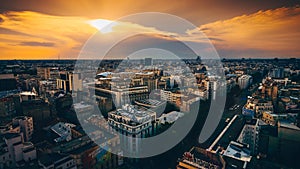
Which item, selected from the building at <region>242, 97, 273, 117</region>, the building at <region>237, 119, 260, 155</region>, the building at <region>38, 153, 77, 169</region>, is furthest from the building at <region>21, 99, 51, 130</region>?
the building at <region>242, 97, 273, 117</region>

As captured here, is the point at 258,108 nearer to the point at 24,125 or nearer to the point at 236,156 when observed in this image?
the point at 236,156

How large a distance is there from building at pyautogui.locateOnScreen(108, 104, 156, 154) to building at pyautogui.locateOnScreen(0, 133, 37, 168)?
58.8 inches

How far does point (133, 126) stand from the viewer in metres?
3.41

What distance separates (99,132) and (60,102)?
334 centimetres

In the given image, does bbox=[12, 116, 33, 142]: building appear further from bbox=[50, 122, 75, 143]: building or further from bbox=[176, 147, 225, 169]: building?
bbox=[176, 147, 225, 169]: building

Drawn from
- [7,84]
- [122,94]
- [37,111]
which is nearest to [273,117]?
[122,94]

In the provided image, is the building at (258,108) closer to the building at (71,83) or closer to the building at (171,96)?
the building at (171,96)

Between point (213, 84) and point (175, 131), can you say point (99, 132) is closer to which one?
point (175, 131)

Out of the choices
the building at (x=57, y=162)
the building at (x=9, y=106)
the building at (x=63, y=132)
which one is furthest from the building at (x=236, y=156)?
the building at (x=9, y=106)

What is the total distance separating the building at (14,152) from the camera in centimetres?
272

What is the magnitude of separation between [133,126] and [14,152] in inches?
77.4

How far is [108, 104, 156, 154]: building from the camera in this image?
11.1 feet

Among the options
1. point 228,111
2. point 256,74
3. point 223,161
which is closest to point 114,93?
point 228,111

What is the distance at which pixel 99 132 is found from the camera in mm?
3188
